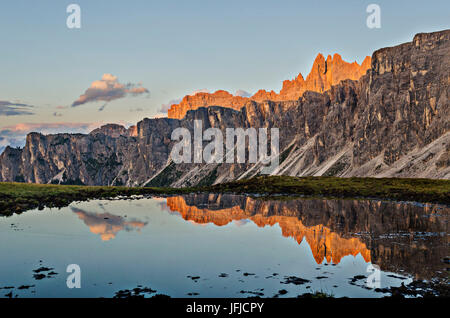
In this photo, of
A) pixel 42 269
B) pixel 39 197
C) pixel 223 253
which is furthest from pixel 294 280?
pixel 39 197

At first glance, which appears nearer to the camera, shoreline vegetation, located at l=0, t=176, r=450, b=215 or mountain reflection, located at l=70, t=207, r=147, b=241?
mountain reflection, located at l=70, t=207, r=147, b=241

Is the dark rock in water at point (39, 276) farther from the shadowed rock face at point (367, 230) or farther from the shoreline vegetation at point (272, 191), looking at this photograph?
the shoreline vegetation at point (272, 191)

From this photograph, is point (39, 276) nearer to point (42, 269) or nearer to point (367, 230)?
point (42, 269)

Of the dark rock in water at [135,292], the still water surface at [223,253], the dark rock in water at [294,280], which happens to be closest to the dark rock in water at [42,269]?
the still water surface at [223,253]

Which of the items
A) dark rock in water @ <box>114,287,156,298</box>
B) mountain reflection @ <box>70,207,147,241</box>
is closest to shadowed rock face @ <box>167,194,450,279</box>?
mountain reflection @ <box>70,207,147,241</box>

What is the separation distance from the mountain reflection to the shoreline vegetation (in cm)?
1298

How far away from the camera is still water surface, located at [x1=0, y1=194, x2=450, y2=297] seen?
24.7 metres

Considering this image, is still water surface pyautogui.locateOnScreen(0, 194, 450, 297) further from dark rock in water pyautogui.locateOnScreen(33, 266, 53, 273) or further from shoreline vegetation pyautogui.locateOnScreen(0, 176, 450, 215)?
shoreline vegetation pyautogui.locateOnScreen(0, 176, 450, 215)

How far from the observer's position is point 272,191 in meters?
112

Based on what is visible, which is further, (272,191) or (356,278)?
(272,191)

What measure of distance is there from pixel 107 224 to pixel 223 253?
23.3 metres

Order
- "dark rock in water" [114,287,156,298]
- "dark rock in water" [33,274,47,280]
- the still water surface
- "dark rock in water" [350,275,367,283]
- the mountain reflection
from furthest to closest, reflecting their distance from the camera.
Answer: the mountain reflection < "dark rock in water" [33,274,47,280] < "dark rock in water" [350,275,367,283] < the still water surface < "dark rock in water" [114,287,156,298]

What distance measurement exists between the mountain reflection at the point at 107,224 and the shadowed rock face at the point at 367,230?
9890mm
